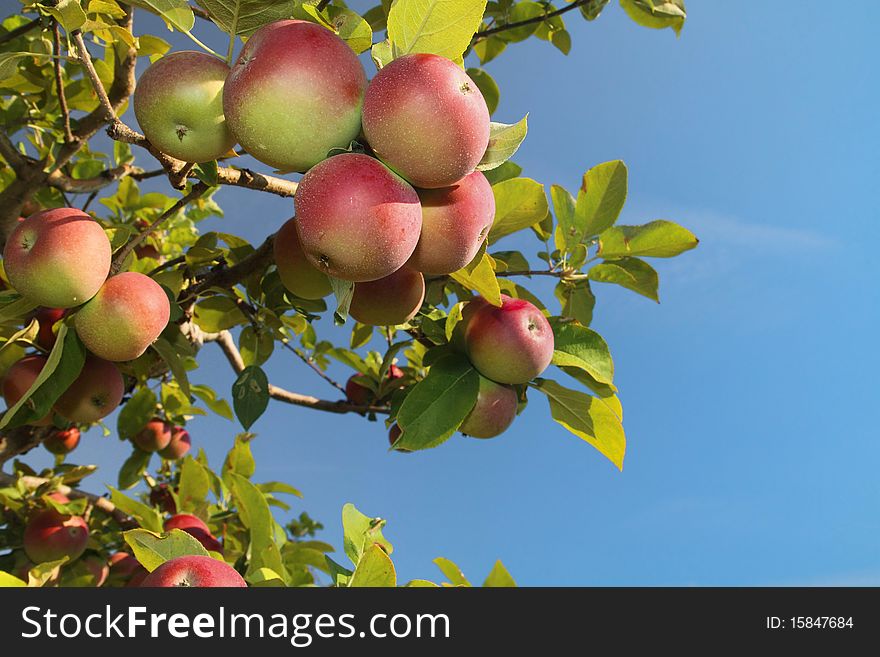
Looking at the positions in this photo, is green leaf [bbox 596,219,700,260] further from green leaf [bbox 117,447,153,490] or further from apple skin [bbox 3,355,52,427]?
green leaf [bbox 117,447,153,490]

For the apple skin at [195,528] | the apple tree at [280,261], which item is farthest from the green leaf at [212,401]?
the apple skin at [195,528]

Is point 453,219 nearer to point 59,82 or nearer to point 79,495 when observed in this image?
point 59,82

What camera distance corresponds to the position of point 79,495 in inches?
111

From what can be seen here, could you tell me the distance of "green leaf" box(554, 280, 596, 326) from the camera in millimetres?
2094

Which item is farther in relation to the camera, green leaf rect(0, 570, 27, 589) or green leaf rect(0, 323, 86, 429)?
green leaf rect(0, 323, 86, 429)

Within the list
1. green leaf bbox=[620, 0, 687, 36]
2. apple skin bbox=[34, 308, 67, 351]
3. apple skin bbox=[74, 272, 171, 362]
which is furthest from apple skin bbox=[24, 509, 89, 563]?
green leaf bbox=[620, 0, 687, 36]

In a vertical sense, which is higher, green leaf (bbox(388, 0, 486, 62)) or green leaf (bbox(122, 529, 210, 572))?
green leaf (bbox(388, 0, 486, 62))

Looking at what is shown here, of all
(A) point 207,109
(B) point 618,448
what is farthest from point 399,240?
(B) point 618,448

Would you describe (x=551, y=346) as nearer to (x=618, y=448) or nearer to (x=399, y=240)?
(x=618, y=448)

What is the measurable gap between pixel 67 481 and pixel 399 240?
8.03ft

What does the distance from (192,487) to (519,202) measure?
1.62m

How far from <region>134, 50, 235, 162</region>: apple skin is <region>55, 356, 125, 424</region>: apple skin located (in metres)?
1.15

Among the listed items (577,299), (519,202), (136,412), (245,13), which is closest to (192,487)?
(136,412)

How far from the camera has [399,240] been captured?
3.13 feet
